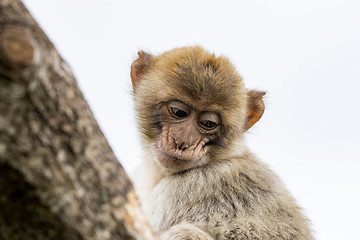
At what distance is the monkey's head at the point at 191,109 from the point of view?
14.8 ft

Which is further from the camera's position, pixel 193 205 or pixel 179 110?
pixel 179 110

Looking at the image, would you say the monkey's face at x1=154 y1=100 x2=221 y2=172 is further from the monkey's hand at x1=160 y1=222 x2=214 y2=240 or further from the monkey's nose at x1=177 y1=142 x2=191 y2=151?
the monkey's hand at x1=160 y1=222 x2=214 y2=240

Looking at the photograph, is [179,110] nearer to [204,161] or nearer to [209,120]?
[209,120]

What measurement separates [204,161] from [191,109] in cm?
61

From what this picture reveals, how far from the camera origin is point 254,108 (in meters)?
5.22

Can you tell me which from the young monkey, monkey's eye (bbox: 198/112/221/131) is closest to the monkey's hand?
the young monkey

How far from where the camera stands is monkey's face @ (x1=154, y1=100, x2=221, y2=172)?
14.7 feet

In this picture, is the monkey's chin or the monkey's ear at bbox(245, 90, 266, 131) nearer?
the monkey's chin

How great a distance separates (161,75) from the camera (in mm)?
4852

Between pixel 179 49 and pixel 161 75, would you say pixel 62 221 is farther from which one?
pixel 179 49

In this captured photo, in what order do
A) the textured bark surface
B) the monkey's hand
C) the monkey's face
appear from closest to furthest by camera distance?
the textured bark surface < the monkey's hand < the monkey's face

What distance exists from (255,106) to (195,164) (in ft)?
3.92

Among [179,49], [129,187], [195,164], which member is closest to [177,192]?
[195,164]

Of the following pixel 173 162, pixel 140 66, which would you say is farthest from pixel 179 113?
pixel 140 66
